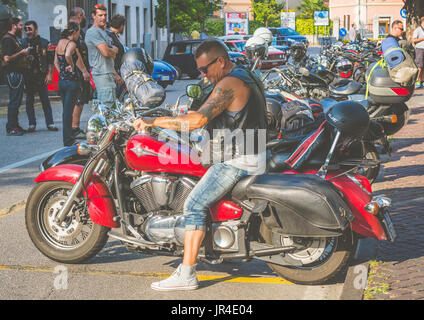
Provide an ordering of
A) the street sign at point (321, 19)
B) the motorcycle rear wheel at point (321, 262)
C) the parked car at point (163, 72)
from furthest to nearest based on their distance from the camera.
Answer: the street sign at point (321, 19), the parked car at point (163, 72), the motorcycle rear wheel at point (321, 262)

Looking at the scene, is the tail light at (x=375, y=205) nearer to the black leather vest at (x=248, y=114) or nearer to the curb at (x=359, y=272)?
the curb at (x=359, y=272)

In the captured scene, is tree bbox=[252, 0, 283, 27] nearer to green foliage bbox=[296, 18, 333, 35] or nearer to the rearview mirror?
green foliage bbox=[296, 18, 333, 35]

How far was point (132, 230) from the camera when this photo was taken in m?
4.97

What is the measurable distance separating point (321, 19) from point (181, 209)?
58612 mm

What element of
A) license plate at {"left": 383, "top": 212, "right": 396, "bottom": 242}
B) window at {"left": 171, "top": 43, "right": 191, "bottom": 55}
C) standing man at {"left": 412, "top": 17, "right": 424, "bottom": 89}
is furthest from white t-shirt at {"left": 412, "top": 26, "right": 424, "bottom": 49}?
license plate at {"left": 383, "top": 212, "right": 396, "bottom": 242}

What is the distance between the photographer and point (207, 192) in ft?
15.3

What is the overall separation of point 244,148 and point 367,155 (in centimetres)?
348

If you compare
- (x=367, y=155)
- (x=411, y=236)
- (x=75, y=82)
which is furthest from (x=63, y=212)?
(x=75, y=82)

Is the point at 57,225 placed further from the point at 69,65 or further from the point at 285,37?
the point at 285,37

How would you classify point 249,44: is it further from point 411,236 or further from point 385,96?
point 411,236

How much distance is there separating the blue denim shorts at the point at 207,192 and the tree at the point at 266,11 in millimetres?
82337

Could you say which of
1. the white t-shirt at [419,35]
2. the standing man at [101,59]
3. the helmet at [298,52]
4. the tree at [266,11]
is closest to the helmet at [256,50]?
the helmet at [298,52]

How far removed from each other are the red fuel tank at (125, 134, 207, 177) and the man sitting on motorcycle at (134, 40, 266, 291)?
0.57 feet

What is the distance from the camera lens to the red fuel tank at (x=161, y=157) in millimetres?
4805
